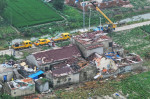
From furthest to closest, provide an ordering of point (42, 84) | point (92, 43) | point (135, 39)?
point (135, 39)
point (92, 43)
point (42, 84)

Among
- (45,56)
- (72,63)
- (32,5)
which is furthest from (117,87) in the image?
(32,5)

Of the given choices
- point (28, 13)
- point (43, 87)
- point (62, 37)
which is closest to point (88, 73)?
point (43, 87)

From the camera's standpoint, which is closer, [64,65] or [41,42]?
[64,65]

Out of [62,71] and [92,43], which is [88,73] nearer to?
[62,71]

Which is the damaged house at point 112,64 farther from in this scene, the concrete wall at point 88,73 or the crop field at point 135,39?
the crop field at point 135,39

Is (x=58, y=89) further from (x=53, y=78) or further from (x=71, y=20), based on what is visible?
(x=71, y=20)
